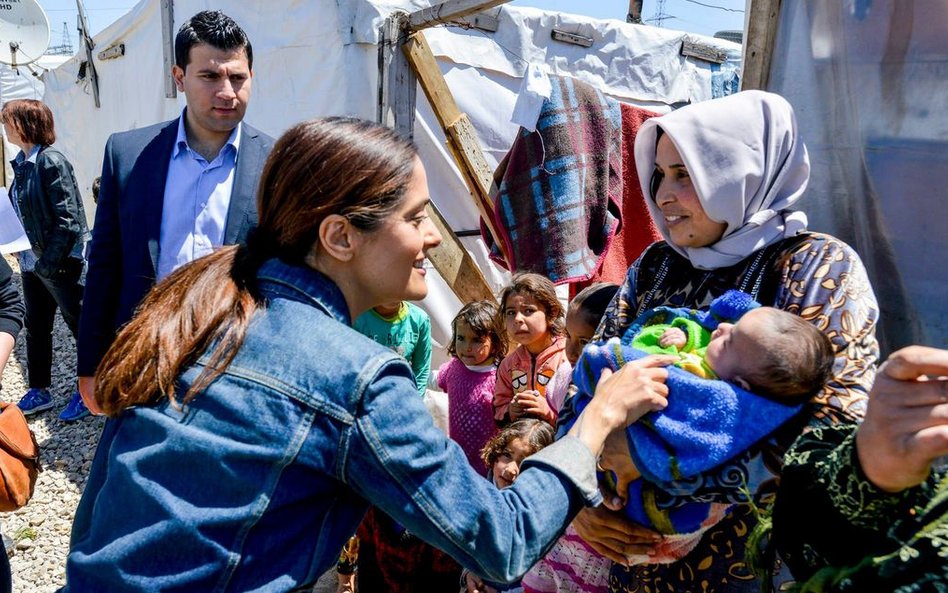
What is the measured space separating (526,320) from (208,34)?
1.79 metres

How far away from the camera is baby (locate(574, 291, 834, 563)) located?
5.06ft

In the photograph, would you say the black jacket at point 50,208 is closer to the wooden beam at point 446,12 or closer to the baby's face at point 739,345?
the wooden beam at point 446,12

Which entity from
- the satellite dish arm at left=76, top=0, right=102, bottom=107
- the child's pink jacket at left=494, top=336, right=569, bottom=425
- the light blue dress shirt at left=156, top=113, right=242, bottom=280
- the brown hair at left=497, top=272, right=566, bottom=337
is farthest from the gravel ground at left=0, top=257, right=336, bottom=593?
the satellite dish arm at left=76, top=0, right=102, bottom=107

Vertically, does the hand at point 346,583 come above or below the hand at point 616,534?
below

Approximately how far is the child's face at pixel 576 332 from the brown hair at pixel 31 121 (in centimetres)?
464

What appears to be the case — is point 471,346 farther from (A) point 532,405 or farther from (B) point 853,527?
(B) point 853,527

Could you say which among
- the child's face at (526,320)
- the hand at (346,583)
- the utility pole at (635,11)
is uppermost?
the utility pole at (635,11)

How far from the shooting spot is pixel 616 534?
180 centimetres

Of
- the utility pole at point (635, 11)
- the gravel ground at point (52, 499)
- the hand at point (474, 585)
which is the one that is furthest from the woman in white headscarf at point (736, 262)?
the utility pole at point (635, 11)

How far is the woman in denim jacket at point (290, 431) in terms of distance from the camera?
4.13 ft

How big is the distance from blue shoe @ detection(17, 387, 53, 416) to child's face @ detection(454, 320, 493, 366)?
4.09 metres

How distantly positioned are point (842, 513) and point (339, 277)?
3.20 ft

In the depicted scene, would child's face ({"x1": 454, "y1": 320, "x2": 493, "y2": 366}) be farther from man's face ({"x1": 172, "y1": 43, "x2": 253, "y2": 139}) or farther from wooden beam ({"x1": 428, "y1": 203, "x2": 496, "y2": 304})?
man's face ({"x1": 172, "y1": 43, "x2": 253, "y2": 139})

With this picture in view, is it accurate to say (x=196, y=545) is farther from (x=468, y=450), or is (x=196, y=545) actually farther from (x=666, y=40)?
(x=666, y=40)
